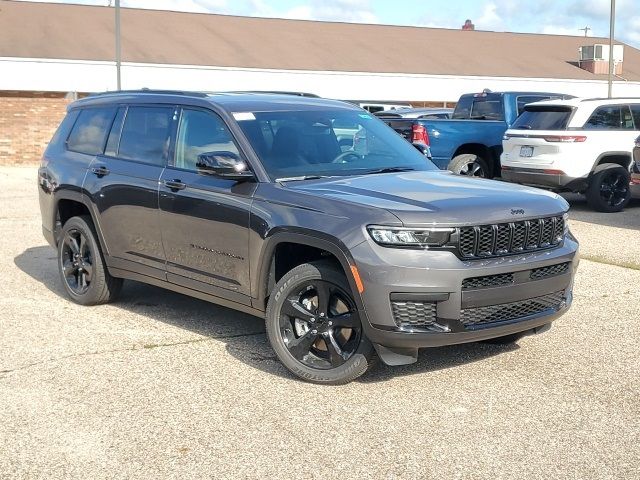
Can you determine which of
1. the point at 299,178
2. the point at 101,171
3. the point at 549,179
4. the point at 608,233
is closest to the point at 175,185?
the point at 299,178

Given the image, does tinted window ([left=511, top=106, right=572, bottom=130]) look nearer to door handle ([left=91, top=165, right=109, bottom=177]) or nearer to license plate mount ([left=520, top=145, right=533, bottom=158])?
license plate mount ([left=520, top=145, right=533, bottom=158])

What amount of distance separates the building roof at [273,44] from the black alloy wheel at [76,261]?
92.3 ft

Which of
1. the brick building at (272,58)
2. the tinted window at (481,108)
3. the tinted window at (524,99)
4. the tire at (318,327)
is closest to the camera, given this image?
the tire at (318,327)

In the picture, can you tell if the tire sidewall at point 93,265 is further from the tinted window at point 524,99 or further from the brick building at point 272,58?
the brick building at point 272,58

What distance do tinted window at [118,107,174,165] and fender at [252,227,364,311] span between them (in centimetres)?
148

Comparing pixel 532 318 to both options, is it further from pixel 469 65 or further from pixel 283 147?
pixel 469 65

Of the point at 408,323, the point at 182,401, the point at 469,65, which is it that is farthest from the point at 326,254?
the point at 469,65

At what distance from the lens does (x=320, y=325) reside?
5.58 m

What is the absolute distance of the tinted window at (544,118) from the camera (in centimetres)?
1409

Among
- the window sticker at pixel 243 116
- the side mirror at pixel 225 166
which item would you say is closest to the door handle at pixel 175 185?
the side mirror at pixel 225 166

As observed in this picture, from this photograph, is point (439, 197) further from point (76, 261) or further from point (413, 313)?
point (76, 261)

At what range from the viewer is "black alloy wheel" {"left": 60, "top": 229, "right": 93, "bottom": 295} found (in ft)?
25.4

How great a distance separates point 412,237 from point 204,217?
5.65ft

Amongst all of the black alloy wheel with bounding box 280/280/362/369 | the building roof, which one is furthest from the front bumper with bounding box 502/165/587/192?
the building roof
